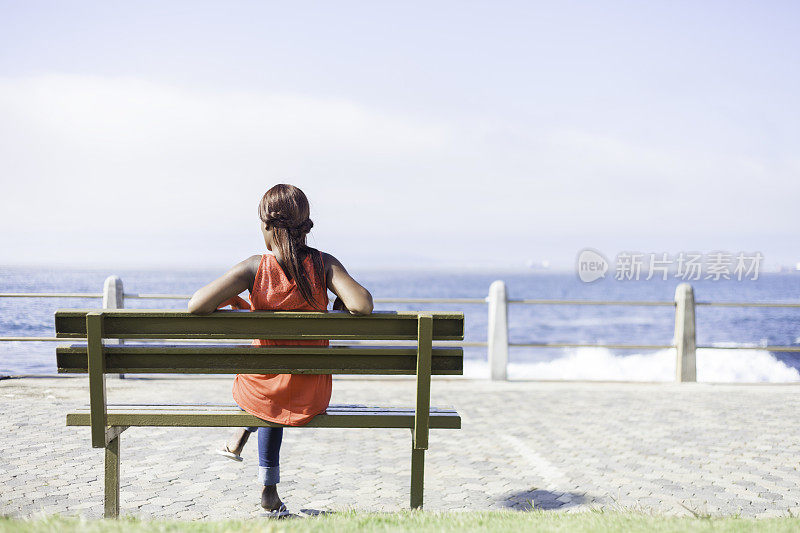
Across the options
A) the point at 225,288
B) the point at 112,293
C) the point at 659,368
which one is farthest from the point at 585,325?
the point at 225,288

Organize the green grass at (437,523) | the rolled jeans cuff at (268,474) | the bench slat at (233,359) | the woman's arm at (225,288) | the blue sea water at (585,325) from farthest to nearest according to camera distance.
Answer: the blue sea water at (585,325)
the rolled jeans cuff at (268,474)
the bench slat at (233,359)
the woman's arm at (225,288)
the green grass at (437,523)

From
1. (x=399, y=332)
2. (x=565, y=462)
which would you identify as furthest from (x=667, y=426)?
(x=399, y=332)

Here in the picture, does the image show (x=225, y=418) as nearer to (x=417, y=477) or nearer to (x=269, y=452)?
(x=269, y=452)

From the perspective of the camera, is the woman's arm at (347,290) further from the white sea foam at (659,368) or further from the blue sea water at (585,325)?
the white sea foam at (659,368)

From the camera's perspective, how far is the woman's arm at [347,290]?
12.3 feet

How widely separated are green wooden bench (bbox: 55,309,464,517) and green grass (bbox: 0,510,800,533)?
1.44 feet

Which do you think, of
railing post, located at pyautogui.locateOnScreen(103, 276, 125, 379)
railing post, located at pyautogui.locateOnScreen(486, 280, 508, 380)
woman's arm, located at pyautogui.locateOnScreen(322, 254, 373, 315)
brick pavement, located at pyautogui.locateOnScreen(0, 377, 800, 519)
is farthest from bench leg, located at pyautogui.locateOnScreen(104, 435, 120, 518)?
railing post, located at pyautogui.locateOnScreen(486, 280, 508, 380)

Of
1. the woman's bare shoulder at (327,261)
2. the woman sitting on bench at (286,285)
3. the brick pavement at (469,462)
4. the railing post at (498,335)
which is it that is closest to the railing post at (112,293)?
the brick pavement at (469,462)

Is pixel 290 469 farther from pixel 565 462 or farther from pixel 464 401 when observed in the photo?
pixel 464 401

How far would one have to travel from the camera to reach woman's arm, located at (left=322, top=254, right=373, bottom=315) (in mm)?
3734

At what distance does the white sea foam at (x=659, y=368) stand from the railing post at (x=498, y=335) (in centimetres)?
1946

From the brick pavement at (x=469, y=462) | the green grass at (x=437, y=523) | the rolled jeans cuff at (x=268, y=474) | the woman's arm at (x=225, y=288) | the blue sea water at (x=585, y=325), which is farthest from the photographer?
the blue sea water at (x=585, y=325)

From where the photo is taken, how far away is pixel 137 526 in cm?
338

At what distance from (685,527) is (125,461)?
13.1 ft
